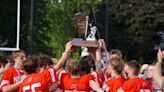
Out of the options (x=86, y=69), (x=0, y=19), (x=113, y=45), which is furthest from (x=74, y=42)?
(x=113, y=45)

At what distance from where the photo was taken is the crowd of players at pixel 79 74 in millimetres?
7668

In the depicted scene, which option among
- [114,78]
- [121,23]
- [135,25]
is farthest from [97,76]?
[121,23]

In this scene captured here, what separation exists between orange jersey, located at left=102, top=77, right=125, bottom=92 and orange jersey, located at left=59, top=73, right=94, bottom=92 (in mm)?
373

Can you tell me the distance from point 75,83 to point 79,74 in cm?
17

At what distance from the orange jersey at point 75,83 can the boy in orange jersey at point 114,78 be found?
0.93 feet

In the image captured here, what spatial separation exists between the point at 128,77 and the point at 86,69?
0.63 meters

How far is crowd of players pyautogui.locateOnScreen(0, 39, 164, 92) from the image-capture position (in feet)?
25.2

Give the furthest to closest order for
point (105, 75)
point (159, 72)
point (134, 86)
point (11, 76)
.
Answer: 1. point (11, 76)
2. point (105, 75)
3. point (134, 86)
4. point (159, 72)

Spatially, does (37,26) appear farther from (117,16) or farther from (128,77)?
(128,77)

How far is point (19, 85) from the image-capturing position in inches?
301

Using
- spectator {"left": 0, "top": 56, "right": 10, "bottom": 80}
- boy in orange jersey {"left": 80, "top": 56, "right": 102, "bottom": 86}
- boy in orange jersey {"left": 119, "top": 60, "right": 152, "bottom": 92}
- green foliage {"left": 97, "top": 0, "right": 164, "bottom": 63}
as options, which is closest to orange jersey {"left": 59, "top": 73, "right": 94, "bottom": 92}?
boy in orange jersey {"left": 80, "top": 56, "right": 102, "bottom": 86}

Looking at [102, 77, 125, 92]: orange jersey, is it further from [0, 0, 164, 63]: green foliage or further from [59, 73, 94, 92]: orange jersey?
[0, 0, 164, 63]: green foliage

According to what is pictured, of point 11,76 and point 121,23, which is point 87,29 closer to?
point 11,76

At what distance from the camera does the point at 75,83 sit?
28.1ft
